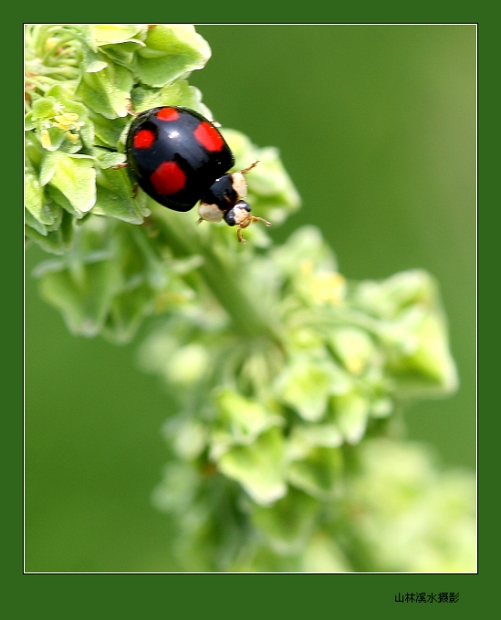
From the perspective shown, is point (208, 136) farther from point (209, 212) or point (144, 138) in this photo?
point (209, 212)

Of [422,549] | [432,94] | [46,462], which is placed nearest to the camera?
[422,549]

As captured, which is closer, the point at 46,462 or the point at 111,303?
the point at 111,303

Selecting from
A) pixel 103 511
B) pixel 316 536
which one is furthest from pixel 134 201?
pixel 103 511

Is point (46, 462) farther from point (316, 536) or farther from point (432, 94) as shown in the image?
point (432, 94)

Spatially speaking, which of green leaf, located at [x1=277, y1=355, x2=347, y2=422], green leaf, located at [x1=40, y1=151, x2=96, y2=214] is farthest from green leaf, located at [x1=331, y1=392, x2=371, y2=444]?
green leaf, located at [x1=40, y1=151, x2=96, y2=214]

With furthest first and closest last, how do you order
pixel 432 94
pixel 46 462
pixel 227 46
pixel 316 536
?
1. pixel 432 94
2. pixel 227 46
3. pixel 46 462
4. pixel 316 536

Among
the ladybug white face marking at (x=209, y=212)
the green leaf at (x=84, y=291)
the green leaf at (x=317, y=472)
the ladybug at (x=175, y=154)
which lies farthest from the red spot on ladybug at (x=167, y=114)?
the green leaf at (x=317, y=472)

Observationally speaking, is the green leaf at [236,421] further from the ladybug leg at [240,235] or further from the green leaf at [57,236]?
the green leaf at [57,236]
